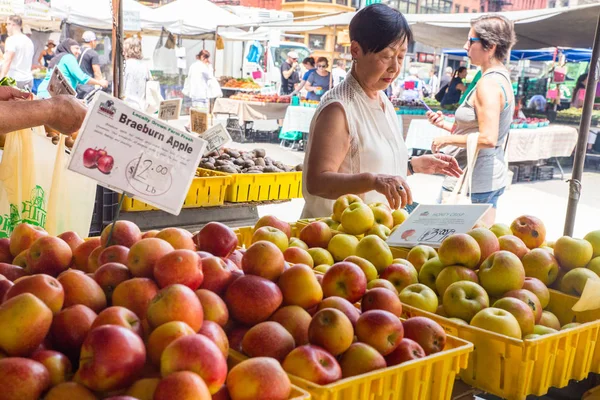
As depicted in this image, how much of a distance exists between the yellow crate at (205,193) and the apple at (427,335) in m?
2.52

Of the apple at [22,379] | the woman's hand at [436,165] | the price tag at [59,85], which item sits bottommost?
the apple at [22,379]

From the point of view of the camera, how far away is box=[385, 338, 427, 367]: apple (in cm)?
142

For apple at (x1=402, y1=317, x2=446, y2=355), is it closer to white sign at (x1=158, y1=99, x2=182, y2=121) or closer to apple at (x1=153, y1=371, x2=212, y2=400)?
apple at (x1=153, y1=371, x2=212, y2=400)

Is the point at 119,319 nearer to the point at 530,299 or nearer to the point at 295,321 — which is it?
the point at 295,321

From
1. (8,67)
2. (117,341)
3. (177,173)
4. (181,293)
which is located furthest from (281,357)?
(8,67)

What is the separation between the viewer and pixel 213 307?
142cm

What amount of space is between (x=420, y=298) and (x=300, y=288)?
0.42 metres

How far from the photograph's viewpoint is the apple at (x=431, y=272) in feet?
6.57

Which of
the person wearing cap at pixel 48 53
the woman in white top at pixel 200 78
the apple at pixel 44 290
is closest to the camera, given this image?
the apple at pixel 44 290

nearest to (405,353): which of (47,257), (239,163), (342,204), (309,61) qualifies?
(47,257)

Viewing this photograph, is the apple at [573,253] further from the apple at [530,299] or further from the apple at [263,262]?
the apple at [263,262]

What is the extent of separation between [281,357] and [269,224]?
1.03 meters

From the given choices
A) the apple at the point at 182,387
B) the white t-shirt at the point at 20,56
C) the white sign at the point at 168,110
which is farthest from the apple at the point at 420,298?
the white t-shirt at the point at 20,56

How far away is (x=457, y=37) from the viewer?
11.4 meters
